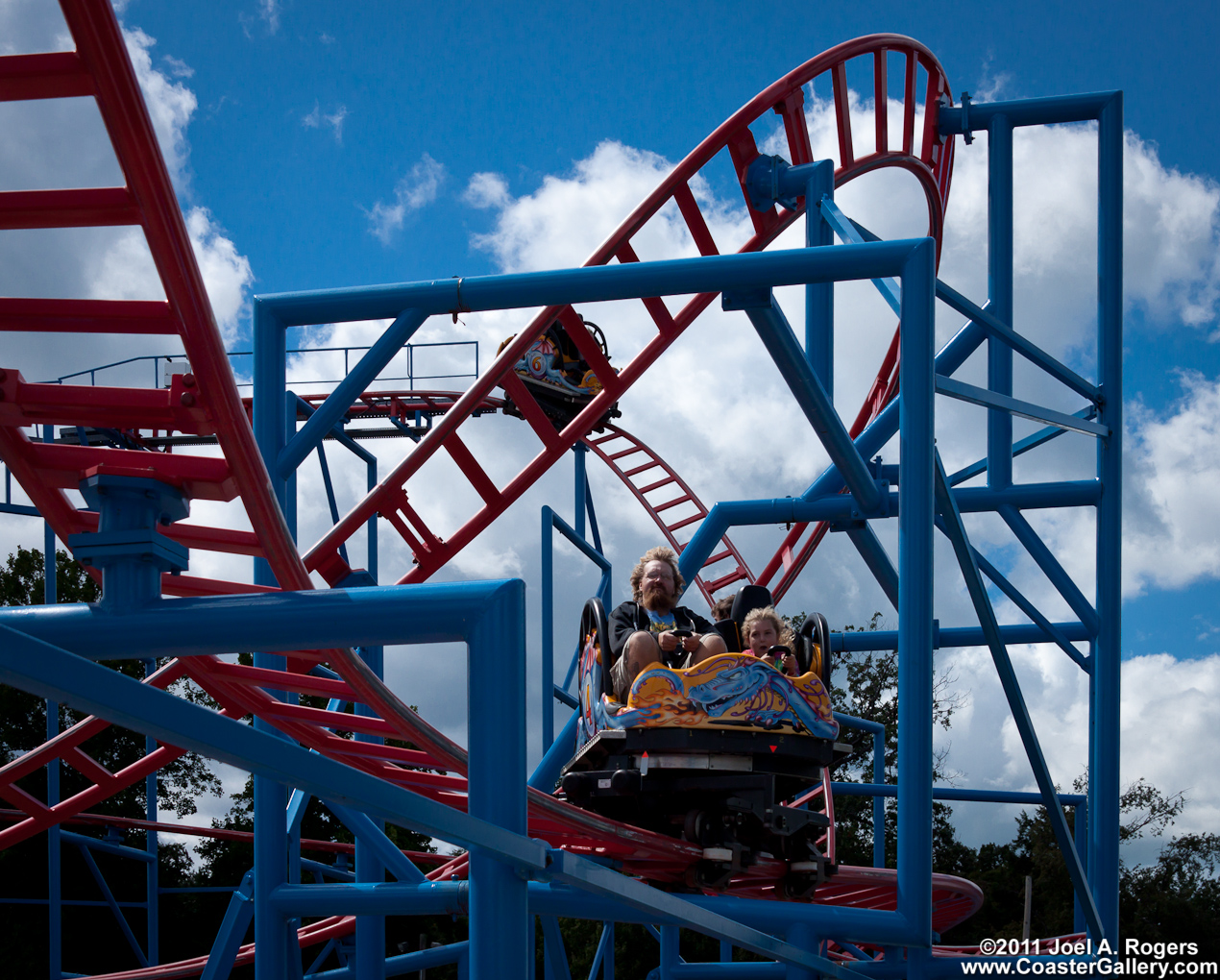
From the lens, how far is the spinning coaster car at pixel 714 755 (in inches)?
161

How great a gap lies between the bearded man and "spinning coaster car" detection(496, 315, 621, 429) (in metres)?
10.1

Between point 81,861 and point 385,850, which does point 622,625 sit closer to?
point 385,850

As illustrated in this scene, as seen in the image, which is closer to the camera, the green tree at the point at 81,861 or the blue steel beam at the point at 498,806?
the blue steel beam at the point at 498,806

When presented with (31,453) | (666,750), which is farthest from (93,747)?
(31,453)

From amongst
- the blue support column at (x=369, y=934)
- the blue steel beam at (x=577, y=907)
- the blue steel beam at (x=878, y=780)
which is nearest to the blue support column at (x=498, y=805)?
the blue steel beam at (x=577, y=907)

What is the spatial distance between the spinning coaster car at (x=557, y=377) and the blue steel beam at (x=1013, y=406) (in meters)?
9.02

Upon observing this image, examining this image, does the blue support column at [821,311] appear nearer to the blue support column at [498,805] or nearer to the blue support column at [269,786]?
the blue support column at [269,786]

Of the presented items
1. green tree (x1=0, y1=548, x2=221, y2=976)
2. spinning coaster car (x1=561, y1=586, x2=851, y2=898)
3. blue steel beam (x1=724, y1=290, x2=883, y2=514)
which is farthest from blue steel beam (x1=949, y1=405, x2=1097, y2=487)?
green tree (x1=0, y1=548, x2=221, y2=976)

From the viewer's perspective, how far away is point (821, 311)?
6.24 meters

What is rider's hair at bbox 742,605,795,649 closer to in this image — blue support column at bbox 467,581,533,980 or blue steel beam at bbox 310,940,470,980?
blue steel beam at bbox 310,940,470,980

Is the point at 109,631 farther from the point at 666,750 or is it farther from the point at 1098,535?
the point at 1098,535

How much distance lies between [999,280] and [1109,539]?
4.68ft

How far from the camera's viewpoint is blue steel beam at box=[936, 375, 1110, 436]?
4910 millimetres

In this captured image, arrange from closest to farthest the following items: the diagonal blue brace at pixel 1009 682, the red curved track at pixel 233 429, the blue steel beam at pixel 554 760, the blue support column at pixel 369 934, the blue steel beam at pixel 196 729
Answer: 1. the blue steel beam at pixel 196 729
2. the red curved track at pixel 233 429
3. the diagonal blue brace at pixel 1009 682
4. the blue support column at pixel 369 934
5. the blue steel beam at pixel 554 760
